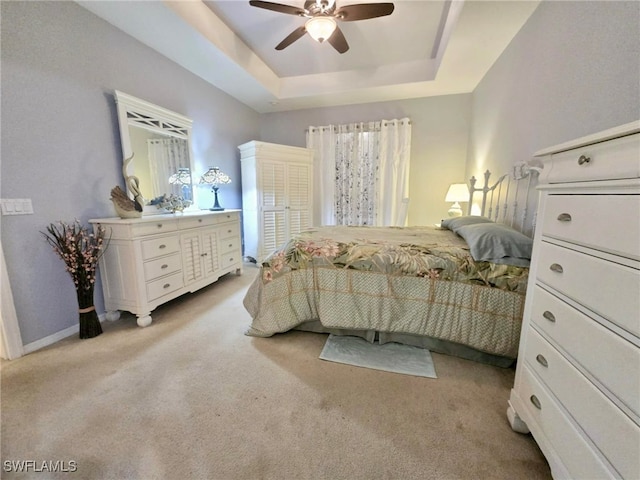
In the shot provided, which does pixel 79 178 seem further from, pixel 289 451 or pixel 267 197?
pixel 289 451

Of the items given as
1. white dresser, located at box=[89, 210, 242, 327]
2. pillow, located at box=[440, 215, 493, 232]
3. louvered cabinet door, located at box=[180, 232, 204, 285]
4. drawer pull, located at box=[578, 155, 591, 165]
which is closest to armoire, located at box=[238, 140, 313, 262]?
white dresser, located at box=[89, 210, 242, 327]

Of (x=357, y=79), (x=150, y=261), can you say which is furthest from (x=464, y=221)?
(x=150, y=261)

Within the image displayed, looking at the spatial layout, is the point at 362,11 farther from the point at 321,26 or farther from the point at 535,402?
the point at 535,402

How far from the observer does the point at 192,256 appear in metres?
2.67

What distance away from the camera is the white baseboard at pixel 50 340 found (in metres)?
1.84

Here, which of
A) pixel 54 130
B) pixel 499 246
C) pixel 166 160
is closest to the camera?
pixel 499 246

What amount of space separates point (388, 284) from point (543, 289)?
0.88m

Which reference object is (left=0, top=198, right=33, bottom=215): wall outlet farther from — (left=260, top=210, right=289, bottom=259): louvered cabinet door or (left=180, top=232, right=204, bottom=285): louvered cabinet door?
(left=260, top=210, right=289, bottom=259): louvered cabinet door

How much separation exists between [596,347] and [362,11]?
252 centimetres

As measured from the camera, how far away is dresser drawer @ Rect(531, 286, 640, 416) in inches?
26.0

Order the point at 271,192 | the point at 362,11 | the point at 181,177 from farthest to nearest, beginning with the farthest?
1. the point at 271,192
2. the point at 181,177
3. the point at 362,11

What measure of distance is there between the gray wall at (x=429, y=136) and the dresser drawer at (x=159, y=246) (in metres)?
3.20

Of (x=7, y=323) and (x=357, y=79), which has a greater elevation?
(x=357, y=79)

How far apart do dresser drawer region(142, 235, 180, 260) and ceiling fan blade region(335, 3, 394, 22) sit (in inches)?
93.7
